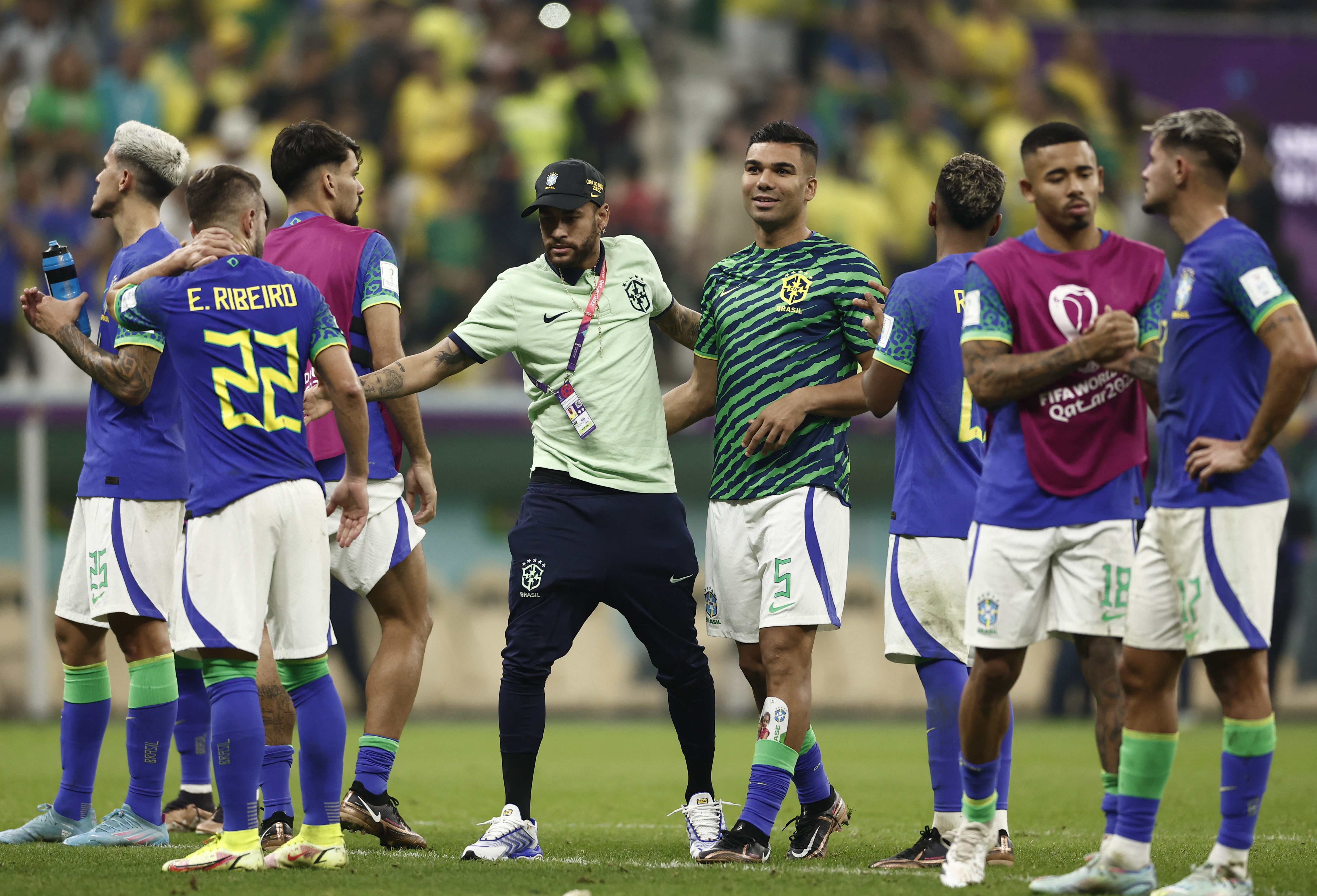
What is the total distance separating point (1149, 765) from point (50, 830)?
4052 millimetres

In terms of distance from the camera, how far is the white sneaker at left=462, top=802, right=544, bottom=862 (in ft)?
17.0

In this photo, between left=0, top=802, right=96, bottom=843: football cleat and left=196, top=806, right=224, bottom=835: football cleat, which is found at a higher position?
left=0, top=802, right=96, bottom=843: football cleat

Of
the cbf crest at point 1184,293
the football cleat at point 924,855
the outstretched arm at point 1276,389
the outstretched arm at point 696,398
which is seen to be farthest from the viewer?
the outstretched arm at point 696,398

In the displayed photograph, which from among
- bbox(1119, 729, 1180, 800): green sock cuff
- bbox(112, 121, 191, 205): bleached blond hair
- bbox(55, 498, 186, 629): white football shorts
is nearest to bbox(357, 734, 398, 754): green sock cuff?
bbox(55, 498, 186, 629): white football shorts

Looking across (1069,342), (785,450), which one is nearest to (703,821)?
(785,450)

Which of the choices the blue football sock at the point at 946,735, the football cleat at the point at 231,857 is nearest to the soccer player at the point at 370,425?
the football cleat at the point at 231,857

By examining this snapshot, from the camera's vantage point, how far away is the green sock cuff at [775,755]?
5184mm

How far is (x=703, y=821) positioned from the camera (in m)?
5.42

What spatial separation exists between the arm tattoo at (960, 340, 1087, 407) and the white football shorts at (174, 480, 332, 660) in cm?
216

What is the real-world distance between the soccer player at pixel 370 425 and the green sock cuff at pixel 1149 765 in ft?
8.85

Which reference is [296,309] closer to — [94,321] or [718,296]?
[718,296]

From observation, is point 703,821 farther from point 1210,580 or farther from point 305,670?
point 1210,580

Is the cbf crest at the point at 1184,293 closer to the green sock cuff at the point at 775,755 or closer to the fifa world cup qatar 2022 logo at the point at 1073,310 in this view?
the fifa world cup qatar 2022 logo at the point at 1073,310

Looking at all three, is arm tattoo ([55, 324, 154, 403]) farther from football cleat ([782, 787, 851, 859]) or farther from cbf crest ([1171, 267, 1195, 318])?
cbf crest ([1171, 267, 1195, 318])
